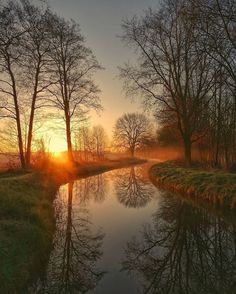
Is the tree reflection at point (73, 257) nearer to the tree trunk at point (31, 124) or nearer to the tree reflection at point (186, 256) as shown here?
the tree reflection at point (186, 256)

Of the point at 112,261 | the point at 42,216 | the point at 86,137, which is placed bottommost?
the point at 112,261

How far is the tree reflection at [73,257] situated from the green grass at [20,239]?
0.34 metres

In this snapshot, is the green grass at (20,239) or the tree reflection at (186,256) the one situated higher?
the green grass at (20,239)

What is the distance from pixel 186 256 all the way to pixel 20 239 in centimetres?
391

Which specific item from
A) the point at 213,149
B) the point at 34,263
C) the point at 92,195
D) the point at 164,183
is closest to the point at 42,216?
the point at 34,263

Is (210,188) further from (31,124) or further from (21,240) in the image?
(31,124)

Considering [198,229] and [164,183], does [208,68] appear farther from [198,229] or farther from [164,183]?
[198,229]

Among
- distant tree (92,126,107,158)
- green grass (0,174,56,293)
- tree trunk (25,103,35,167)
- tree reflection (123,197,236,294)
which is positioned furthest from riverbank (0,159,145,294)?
distant tree (92,126,107,158)

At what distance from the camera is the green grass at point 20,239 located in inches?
249

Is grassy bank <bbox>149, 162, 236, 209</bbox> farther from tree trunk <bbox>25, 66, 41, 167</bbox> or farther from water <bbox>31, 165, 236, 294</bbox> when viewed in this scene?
tree trunk <bbox>25, 66, 41, 167</bbox>

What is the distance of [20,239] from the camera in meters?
7.81

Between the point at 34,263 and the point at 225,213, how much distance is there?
291 inches

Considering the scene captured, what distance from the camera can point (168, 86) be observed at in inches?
968

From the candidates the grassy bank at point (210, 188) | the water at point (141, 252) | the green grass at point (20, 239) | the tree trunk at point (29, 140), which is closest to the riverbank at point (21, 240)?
the green grass at point (20, 239)
